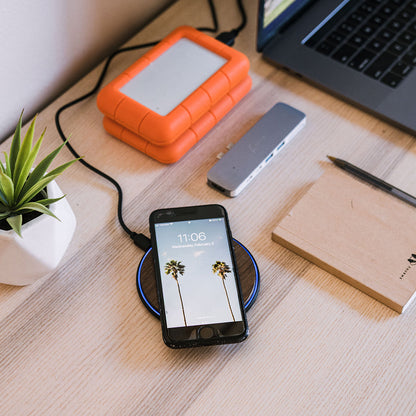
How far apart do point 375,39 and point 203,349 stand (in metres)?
0.51

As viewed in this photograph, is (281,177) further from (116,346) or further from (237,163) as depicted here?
(116,346)

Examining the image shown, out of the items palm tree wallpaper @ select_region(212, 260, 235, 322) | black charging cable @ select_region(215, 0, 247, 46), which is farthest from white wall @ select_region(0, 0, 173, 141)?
palm tree wallpaper @ select_region(212, 260, 235, 322)

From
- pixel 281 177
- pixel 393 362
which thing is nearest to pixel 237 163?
pixel 281 177

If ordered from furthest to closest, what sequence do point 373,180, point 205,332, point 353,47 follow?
point 353,47
point 373,180
point 205,332

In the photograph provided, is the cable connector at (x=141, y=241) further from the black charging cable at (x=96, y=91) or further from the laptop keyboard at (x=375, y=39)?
the laptop keyboard at (x=375, y=39)

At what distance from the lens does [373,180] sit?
0.62 metres

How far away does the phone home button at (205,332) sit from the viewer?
504mm

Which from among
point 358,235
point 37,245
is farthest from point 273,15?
point 37,245

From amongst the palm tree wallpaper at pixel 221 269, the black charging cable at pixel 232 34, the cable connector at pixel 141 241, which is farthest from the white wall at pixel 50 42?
the palm tree wallpaper at pixel 221 269

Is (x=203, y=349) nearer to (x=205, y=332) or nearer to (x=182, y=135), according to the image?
(x=205, y=332)

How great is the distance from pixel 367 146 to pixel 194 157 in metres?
0.23

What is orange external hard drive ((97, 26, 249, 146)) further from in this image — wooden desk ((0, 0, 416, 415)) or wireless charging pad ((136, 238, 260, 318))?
wireless charging pad ((136, 238, 260, 318))

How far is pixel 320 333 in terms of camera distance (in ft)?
Answer: 1.75

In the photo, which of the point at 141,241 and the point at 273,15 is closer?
the point at 141,241
